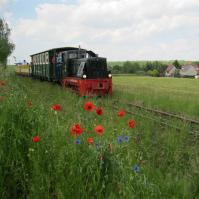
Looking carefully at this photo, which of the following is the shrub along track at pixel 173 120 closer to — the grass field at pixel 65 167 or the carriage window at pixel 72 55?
the grass field at pixel 65 167

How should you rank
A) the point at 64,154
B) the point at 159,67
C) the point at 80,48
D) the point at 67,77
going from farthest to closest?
the point at 159,67 → the point at 80,48 → the point at 67,77 → the point at 64,154

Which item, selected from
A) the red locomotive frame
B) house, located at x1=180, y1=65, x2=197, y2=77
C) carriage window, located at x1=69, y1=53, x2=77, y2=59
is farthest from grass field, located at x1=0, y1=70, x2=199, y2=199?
house, located at x1=180, y1=65, x2=197, y2=77

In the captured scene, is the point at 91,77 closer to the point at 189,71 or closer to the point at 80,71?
the point at 80,71

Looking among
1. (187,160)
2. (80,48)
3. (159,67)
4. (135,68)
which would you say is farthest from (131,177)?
(159,67)

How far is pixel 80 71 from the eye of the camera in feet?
64.3

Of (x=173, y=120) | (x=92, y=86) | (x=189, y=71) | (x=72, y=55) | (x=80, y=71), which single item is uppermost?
(x=72, y=55)

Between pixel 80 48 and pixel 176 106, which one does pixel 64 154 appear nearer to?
pixel 176 106

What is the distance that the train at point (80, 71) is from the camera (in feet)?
62.5

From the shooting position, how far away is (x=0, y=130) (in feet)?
15.0

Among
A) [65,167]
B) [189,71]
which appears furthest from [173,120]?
[189,71]

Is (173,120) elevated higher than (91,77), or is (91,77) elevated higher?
(91,77)

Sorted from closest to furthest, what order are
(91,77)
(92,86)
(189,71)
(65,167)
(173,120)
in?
(65,167) → (173,120) → (92,86) → (91,77) → (189,71)

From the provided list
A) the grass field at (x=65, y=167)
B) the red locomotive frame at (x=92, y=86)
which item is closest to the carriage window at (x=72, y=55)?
the red locomotive frame at (x=92, y=86)

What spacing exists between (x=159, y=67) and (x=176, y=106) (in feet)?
366
